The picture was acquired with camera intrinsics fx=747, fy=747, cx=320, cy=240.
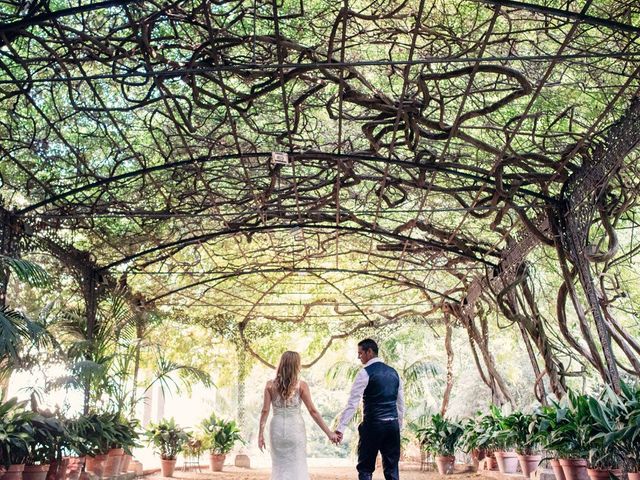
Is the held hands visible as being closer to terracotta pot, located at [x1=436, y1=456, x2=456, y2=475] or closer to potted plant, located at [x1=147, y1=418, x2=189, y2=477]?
terracotta pot, located at [x1=436, y1=456, x2=456, y2=475]

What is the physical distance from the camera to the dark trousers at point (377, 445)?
18.5 feet

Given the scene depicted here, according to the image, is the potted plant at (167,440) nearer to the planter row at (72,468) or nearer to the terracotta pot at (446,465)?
the planter row at (72,468)

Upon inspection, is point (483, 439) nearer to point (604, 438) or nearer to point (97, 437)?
point (604, 438)

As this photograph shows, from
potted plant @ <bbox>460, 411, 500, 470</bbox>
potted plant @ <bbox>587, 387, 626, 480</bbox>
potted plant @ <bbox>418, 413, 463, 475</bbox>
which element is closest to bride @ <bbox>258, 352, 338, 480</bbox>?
potted plant @ <bbox>587, 387, 626, 480</bbox>

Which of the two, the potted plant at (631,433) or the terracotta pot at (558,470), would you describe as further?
the terracotta pot at (558,470)

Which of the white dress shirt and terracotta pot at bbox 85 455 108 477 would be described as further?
terracotta pot at bbox 85 455 108 477

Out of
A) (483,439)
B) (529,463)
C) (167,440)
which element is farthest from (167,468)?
(529,463)

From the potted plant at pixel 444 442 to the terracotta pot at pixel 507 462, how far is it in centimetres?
219

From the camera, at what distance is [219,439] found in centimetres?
1266

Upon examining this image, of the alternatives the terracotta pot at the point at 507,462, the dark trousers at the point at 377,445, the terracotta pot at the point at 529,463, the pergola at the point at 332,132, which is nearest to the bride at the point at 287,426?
the dark trousers at the point at 377,445

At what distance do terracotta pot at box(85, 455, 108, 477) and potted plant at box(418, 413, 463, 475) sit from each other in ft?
16.9

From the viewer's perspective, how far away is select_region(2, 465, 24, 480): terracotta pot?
5.97m

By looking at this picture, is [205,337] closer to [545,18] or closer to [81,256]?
[81,256]

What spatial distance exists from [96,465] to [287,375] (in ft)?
13.1
